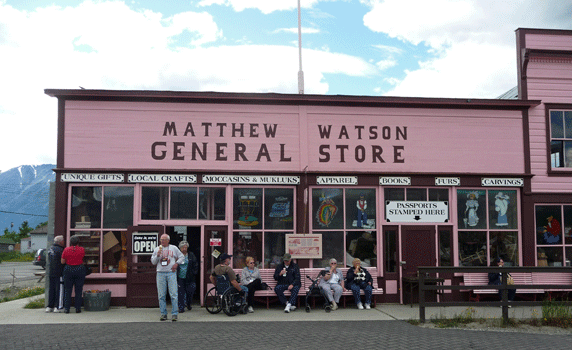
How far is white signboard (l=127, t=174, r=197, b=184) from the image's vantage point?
1386 centimetres

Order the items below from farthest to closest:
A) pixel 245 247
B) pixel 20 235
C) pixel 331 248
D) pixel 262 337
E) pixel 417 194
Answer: pixel 20 235, pixel 417 194, pixel 331 248, pixel 245 247, pixel 262 337

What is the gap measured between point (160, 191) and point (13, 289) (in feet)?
31.7

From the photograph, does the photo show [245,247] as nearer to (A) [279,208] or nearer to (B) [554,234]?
(A) [279,208]

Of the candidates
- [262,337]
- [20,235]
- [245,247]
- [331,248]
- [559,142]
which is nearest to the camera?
[262,337]

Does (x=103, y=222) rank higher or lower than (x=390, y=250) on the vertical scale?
higher

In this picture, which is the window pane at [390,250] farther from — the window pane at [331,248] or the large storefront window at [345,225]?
the window pane at [331,248]

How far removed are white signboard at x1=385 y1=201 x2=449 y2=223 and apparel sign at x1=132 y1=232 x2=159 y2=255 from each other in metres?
6.08

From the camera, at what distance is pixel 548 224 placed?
15.1 m

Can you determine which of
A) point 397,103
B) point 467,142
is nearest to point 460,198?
point 467,142

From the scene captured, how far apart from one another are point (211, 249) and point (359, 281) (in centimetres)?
386

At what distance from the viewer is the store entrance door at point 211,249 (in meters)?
13.8

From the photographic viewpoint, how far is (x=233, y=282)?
12289 millimetres

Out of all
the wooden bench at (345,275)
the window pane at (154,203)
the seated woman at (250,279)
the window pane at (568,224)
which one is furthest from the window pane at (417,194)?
the window pane at (154,203)

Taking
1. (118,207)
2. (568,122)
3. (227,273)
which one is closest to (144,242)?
(118,207)
